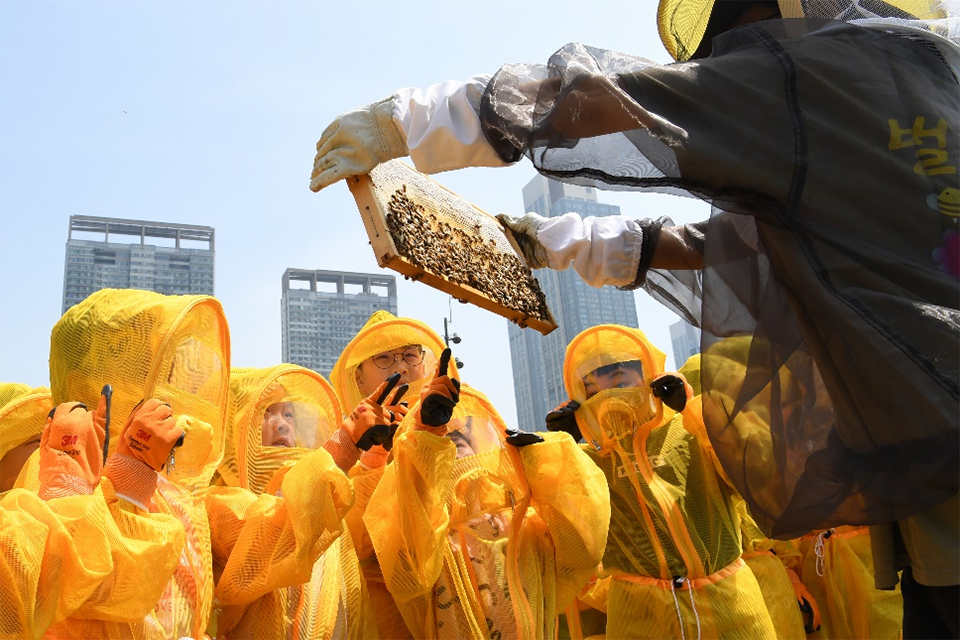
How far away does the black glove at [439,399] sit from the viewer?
328 cm

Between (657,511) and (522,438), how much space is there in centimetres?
127

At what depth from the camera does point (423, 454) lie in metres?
3.34

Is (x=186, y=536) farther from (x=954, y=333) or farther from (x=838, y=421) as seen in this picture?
(x=954, y=333)

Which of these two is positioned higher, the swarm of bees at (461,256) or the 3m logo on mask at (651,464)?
the swarm of bees at (461,256)

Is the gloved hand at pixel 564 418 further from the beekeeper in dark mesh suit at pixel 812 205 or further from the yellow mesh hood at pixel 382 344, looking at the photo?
the beekeeper in dark mesh suit at pixel 812 205

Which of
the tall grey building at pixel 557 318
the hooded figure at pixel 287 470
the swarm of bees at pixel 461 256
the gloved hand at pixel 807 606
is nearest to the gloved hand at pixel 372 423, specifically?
the hooded figure at pixel 287 470

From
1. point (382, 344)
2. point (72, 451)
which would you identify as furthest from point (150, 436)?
point (382, 344)

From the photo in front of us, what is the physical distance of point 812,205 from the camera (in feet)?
5.53

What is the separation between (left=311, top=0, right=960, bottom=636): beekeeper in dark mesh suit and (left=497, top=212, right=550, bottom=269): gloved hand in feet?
2.82

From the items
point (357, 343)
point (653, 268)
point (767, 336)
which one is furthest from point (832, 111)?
point (357, 343)

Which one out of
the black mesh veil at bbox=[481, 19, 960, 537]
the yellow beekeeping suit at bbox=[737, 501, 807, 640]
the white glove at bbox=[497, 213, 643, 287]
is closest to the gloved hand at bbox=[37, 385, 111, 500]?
the white glove at bbox=[497, 213, 643, 287]

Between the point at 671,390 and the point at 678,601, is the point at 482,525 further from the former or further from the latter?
the point at 671,390

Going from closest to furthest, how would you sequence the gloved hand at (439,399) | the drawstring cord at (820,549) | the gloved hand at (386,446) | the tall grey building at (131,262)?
the gloved hand at (439,399) < the gloved hand at (386,446) < the drawstring cord at (820,549) < the tall grey building at (131,262)

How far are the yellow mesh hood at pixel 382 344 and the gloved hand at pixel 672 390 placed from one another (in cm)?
125
